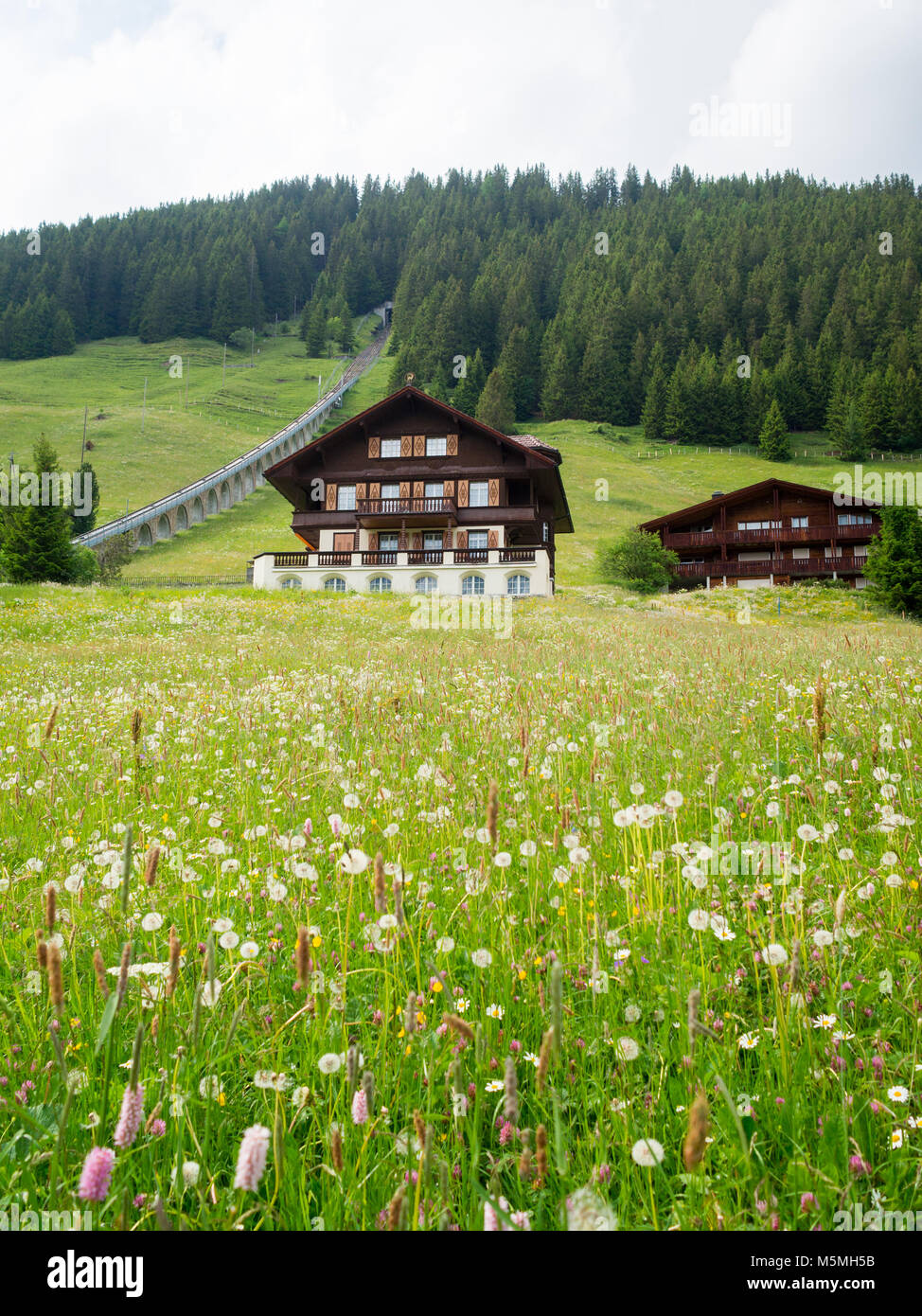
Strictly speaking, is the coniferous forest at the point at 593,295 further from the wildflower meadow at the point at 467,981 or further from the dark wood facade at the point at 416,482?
the wildflower meadow at the point at 467,981

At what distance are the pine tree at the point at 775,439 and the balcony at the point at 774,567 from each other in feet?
155

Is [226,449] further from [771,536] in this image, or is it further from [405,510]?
[771,536]

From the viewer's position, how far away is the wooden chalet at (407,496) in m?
42.4

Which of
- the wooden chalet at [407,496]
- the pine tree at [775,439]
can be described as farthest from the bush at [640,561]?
→ the pine tree at [775,439]

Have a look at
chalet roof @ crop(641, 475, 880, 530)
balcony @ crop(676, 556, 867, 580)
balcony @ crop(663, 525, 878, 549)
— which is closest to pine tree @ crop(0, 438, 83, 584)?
chalet roof @ crop(641, 475, 880, 530)

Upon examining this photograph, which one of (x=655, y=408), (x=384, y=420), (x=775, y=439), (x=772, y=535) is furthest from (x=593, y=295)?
(x=384, y=420)

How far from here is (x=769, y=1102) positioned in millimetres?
1823

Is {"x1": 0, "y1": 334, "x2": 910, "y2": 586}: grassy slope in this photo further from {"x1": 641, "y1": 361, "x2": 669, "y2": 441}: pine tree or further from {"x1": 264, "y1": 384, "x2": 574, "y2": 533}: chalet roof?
{"x1": 264, "y1": 384, "x2": 574, "y2": 533}: chalet roof

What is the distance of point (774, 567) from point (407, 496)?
37.0 m

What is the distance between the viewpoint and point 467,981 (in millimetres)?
2418

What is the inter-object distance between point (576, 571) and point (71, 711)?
175 feet

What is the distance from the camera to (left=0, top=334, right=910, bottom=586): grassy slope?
232ft

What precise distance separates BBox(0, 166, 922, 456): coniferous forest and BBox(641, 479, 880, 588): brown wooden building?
51.8 meters
